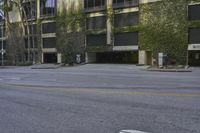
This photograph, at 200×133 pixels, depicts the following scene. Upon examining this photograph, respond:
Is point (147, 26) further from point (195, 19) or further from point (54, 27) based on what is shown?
point (54, 27)

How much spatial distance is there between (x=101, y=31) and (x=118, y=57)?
5612mm

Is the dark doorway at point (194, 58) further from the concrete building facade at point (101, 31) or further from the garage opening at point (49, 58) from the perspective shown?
the garage opening at point (49, 58)

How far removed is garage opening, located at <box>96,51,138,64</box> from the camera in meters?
49.2

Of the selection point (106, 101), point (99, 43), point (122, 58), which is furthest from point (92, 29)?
point (106, 101)

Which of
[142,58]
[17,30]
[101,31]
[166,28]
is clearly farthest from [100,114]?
[17,30]

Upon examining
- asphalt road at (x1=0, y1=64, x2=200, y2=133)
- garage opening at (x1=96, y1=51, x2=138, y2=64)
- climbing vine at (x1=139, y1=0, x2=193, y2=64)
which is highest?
climbing vine at (x1=139, y1=0, x2=193, y2=64)

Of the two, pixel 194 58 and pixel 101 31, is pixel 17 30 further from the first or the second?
pixel 194 58

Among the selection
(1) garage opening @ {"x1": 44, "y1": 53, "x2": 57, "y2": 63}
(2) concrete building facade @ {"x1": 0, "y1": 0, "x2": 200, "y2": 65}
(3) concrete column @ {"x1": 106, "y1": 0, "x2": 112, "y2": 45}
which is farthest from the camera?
(1) garage opening @ {"x1": 44, "y1": 53, "x2": 57, "y2": 63}

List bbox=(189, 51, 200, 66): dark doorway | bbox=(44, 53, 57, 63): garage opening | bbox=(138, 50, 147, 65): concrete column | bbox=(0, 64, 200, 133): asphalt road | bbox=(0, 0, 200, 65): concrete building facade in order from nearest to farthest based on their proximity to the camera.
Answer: bbox=(0, 64, 200, 133): asphalt road < bbox=(189, 51, 200, 66): dark doorway < bbox=(138, 50, 147, 65): concrete column < bbox=(0, 0, 200, 65): concrete building facade < bbox=(44, 53, 57, 63): garage opening

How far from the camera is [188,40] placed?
39812 millimetres

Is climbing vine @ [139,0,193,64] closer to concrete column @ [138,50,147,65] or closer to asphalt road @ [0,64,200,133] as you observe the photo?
concrete column @ [138,50,147,65]

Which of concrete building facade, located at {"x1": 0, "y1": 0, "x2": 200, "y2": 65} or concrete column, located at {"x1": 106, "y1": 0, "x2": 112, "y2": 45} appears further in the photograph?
concrete column, located at {"x1": 106, "y1": 0, "x2": 112, "y2": 45}

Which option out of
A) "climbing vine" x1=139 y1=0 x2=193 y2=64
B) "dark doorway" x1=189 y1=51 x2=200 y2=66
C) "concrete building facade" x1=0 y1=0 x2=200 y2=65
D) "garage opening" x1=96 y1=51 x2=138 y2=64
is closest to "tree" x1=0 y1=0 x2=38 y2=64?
"concrete building facade" x1=0 y1=0 x2=200 y2=65

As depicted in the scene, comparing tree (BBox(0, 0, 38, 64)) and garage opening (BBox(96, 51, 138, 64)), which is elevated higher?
tree (BBox(0, 0, 38, 64))
